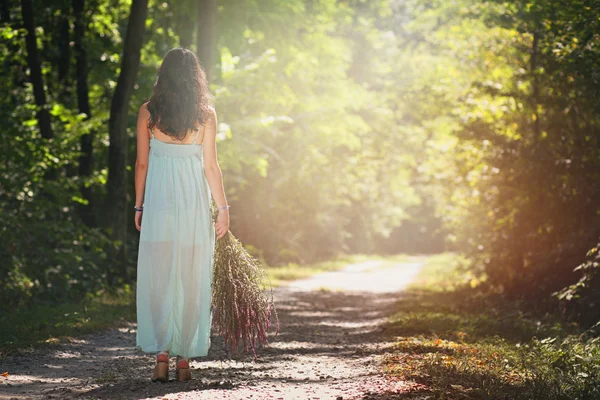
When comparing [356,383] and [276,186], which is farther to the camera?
[276,186]

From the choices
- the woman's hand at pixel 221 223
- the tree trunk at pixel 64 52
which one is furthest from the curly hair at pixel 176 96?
the tree trunk at pixel 64 52

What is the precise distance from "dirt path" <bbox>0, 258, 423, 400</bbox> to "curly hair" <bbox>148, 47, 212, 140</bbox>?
2035 millimetres

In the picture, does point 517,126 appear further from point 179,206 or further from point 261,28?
point 179,206

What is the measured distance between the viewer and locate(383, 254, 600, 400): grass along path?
5.79 meters

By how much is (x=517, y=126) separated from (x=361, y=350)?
8.41m

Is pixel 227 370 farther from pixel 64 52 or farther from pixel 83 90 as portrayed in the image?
pixel 64 52

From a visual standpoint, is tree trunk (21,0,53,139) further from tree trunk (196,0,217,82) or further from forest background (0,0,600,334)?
tree trunk (196,0,217,82)

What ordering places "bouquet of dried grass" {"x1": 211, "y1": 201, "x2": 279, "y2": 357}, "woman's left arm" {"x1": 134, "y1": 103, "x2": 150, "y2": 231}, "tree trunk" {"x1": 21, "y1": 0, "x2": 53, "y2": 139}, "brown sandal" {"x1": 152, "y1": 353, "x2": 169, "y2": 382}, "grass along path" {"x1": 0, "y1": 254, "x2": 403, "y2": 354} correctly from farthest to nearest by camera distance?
"tree trunk" {"x1": 21, "y1": 0, "x2": 53, "y2": 139} < "grass along path" {"x1": 0, "y1": 254, "x2": 403, "y2": 354} < "bouquet of dried grass" {"x1": 211, "y1": 201, "x2": 279, "y2": 357} < "woman's left arm" {"x1": 134, "y1": 103, "x2": 150, "y2": 231} < "brown sandal" {"x1": 152, "y1": 353, "x2": 169, "y2": 382}

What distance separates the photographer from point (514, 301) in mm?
14203

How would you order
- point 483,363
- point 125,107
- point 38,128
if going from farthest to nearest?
point 38,128
point 125,107
point 483,363

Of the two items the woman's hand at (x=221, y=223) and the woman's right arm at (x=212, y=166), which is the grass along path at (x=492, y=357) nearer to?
the woman's hand at (x=221, y=223)

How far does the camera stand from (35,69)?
16234 mm

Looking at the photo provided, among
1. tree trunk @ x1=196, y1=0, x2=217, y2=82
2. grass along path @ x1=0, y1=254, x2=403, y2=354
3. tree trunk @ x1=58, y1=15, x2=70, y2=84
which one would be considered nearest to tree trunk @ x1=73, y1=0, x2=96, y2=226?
tree trunk @ x1=58, y1=15, x2=70, y2=84

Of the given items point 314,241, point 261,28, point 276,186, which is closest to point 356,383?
point 261,28
